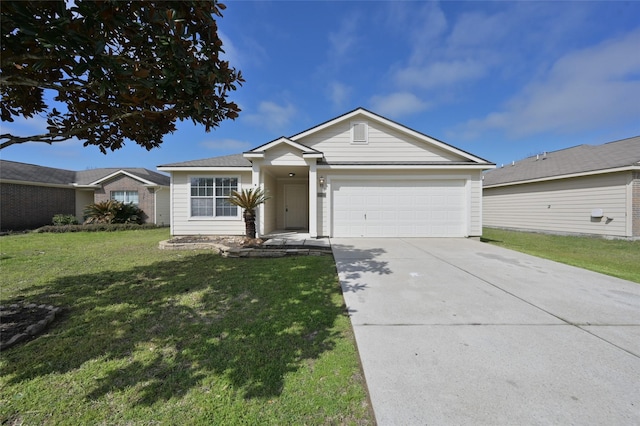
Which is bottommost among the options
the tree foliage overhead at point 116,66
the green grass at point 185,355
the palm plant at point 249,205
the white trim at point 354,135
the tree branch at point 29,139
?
the green grass at point 185,355

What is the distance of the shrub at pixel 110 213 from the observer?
14.8 metres

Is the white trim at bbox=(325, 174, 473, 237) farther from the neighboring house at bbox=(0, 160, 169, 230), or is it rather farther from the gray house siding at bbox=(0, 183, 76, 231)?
the gray house siding at bbox=(0, 183, 76, 231)

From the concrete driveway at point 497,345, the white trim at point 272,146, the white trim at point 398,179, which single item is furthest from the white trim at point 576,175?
the white trim at point 272,146

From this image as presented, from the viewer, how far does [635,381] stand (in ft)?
6.96

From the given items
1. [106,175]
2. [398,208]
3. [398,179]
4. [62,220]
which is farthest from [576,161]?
[106,175]

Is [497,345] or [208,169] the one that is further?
[208,169]

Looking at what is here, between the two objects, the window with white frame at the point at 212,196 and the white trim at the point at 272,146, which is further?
the window with white frame at the point at 212,196

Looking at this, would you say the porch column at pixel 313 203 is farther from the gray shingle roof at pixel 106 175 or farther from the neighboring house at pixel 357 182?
the gray shingle roof at pixel 106 175

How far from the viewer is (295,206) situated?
13.4m

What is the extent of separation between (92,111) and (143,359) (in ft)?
12.4

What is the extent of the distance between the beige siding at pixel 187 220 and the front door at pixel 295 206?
3.12 metres

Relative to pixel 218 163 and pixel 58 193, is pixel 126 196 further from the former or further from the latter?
pixel 218 163

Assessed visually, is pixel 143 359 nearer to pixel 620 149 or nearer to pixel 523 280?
pixel 523 280

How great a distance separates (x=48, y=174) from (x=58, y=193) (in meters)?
2.05
